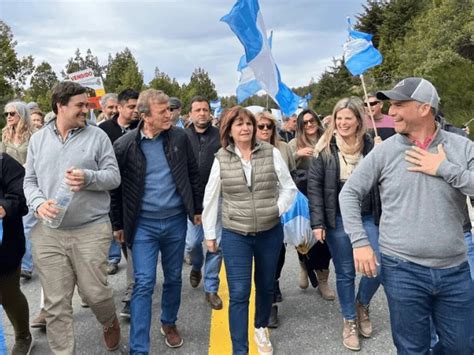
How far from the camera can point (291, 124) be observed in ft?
24.2

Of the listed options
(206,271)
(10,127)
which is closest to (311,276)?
(206,271)

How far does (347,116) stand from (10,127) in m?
3.52

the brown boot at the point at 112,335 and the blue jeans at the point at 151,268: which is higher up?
the blue jeans at the point at 151,268

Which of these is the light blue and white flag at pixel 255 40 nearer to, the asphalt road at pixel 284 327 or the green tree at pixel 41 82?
the asphalt road at pixel 284 327

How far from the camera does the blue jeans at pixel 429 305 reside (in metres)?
2.23

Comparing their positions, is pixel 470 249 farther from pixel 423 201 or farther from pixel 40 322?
pixel 40 322

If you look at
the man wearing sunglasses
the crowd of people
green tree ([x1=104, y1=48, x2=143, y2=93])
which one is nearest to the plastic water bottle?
the crowd of people

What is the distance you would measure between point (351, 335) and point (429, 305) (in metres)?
1.19

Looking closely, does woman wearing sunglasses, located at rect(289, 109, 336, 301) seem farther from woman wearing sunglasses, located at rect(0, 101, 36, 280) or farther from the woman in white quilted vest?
woman wearing sunglasses, located at rect(0, 101, 36, 280)

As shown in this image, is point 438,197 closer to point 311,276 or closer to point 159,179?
point 159,179

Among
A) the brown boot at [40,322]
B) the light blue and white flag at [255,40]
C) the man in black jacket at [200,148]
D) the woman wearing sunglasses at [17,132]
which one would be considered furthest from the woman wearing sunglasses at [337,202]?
the woman wearing sunglasses at [17,132]

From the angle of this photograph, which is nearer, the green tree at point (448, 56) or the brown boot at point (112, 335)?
the brown boot at point (112, 335)

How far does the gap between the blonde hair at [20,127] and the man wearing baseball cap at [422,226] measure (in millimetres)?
3614

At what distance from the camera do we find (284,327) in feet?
12.1
